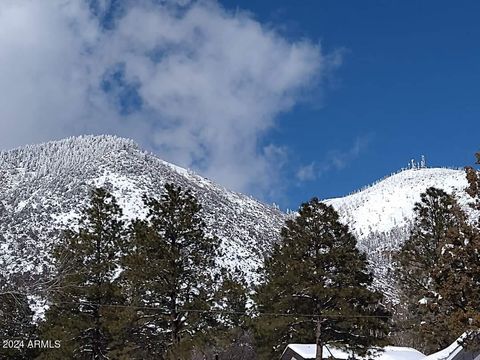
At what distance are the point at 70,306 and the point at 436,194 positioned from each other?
18.1 metres

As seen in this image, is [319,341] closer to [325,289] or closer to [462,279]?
[325,289]

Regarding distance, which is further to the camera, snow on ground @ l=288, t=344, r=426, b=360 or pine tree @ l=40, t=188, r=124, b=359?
snow on ground @ l=288, t=344, r=426, b=360

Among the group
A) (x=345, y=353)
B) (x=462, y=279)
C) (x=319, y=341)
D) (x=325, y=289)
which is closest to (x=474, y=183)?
(x=462, y=279)

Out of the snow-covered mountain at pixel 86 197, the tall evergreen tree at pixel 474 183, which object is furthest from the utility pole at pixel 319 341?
the snow-covered mountain at pixel 86 197

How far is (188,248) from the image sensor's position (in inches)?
1073

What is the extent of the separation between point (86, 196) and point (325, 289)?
390 ft

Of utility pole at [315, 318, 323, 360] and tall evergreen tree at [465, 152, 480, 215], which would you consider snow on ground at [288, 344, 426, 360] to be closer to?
utility pole at [315, 318, 323, 360]

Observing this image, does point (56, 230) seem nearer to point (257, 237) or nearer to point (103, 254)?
point (257, 237)

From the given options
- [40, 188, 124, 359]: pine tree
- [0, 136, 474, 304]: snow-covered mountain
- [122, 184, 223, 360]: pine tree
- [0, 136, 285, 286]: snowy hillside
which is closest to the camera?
[122, 184, 223, 360]: pine tree

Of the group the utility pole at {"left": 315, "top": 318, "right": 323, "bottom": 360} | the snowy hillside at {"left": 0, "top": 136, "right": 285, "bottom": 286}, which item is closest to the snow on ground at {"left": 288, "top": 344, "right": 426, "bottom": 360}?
the utility pole at {"left": 315, "top": 318, "right": 323, "bottom": 360}

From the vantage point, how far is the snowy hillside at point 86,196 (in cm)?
11025

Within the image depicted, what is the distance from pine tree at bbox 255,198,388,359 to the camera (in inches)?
1053

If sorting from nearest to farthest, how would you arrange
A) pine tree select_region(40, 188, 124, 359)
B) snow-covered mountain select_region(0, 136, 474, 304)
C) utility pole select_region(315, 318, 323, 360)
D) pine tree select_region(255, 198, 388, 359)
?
utility pole select_region(315, 318, 323, 360) → pine tree select_region(255, 198, 388, 359) → pine tree select_region(40, 188, 124, 359) → snow-covered mountain select_region(0, 136, 474, 304)

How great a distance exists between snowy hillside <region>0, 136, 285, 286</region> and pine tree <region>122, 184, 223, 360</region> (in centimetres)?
5833
